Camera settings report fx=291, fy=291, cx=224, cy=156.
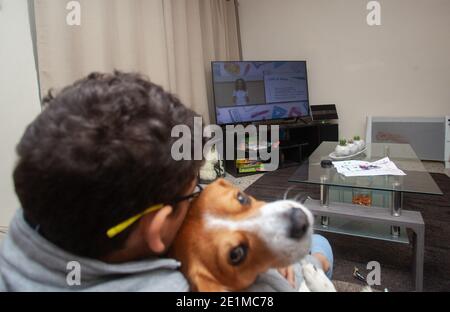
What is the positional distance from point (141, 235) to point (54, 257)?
0.40 ft

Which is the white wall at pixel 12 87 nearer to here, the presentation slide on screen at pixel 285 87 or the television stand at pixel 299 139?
the television stand at pixel 299 139

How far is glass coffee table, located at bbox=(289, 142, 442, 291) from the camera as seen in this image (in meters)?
1.41

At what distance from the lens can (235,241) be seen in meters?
0.47

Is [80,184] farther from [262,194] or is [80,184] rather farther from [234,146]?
[234,146]

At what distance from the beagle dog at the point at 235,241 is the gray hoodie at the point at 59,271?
0.05m

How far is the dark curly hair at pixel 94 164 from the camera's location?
36 cm

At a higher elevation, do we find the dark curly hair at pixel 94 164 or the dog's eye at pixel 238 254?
the dark curly hair at pixel 94 164

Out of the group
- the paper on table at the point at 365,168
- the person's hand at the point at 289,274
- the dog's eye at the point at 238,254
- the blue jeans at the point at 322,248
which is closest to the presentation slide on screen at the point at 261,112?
the paper on table at the point at 365,168

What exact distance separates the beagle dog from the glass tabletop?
3.89 feet

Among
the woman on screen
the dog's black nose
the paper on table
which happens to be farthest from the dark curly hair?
the woman on screen

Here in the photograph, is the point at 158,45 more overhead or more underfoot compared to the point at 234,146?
more overhead

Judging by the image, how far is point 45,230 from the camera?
41cm

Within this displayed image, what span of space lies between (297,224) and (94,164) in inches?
13.2

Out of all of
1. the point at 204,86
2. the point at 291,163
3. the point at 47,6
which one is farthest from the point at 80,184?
the point at 291,163
